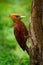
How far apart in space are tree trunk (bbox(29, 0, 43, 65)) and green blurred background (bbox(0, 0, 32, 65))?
102 centimetres

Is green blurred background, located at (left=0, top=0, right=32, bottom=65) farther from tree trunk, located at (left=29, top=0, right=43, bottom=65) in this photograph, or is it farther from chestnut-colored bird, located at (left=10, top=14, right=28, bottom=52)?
tree trunk, located at (left=29, top=0, right=43, bottom=65)

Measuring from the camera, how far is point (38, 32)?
824 cm

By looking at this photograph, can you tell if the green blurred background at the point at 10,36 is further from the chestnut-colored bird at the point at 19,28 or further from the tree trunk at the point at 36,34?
the tree trunk at the point at 36,34

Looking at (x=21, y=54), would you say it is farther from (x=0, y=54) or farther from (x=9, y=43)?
(x=9, y=43)

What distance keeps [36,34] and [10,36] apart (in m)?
3.88

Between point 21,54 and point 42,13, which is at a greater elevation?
point 42,13

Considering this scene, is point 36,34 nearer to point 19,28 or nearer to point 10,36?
point 19,28

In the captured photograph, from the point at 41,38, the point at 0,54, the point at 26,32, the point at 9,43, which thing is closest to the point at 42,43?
the point at 41,38

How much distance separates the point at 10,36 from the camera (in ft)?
39.8

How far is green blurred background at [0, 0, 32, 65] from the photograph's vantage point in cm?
974

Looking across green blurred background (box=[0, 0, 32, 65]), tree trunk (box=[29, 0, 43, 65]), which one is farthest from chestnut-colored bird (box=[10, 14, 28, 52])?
green blurred background (box=[0, 0, 32, 65])

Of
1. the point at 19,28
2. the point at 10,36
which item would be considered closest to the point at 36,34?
the point at 19,28

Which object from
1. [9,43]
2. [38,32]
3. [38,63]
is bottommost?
[9,43]

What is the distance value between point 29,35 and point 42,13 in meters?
0.55
